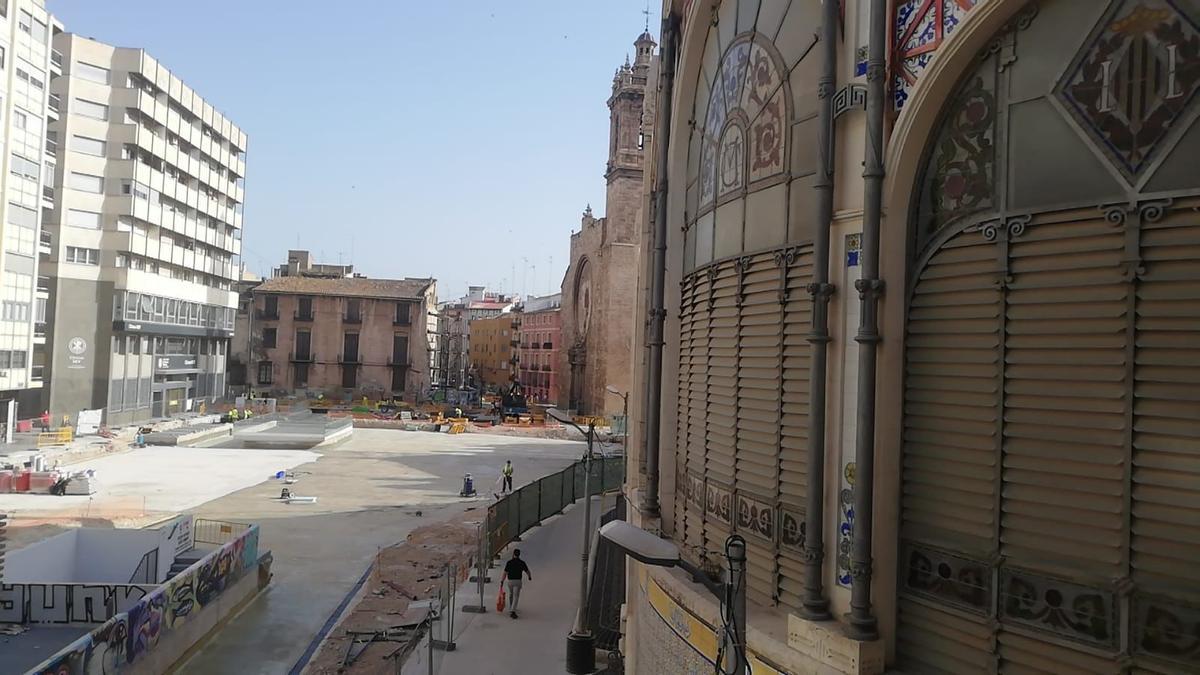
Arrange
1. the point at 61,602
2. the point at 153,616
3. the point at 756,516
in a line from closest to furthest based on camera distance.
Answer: the point at 756,516 → the point at 153,616 → the point at 61,602

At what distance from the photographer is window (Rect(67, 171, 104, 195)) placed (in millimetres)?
54125

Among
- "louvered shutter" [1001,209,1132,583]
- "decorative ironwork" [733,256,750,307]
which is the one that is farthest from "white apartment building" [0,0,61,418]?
"louvered shutter" [1001,209,1132,583]

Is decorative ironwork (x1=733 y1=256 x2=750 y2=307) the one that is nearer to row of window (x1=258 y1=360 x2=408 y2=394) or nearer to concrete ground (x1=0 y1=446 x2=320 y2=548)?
concrete ground (x1=0 y1=446 x2=320 y2=548)

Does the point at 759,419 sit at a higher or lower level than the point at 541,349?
lower

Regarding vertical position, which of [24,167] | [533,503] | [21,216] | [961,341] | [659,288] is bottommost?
[533,503]

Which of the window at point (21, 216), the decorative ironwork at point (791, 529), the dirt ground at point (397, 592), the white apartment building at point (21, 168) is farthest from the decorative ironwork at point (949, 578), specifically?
the window at point (21, 216)

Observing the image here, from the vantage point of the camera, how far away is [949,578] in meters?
5.34

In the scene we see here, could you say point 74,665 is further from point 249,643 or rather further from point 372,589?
point 372,589

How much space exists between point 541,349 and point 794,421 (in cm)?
9055

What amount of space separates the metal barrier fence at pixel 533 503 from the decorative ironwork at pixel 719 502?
15.3 metres

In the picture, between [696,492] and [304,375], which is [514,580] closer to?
[696,492]

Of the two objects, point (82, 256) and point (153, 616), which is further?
point (82, 256)

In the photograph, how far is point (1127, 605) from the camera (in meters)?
4.37

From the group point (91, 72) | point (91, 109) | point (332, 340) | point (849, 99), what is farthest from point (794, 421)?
point (332, 340)
